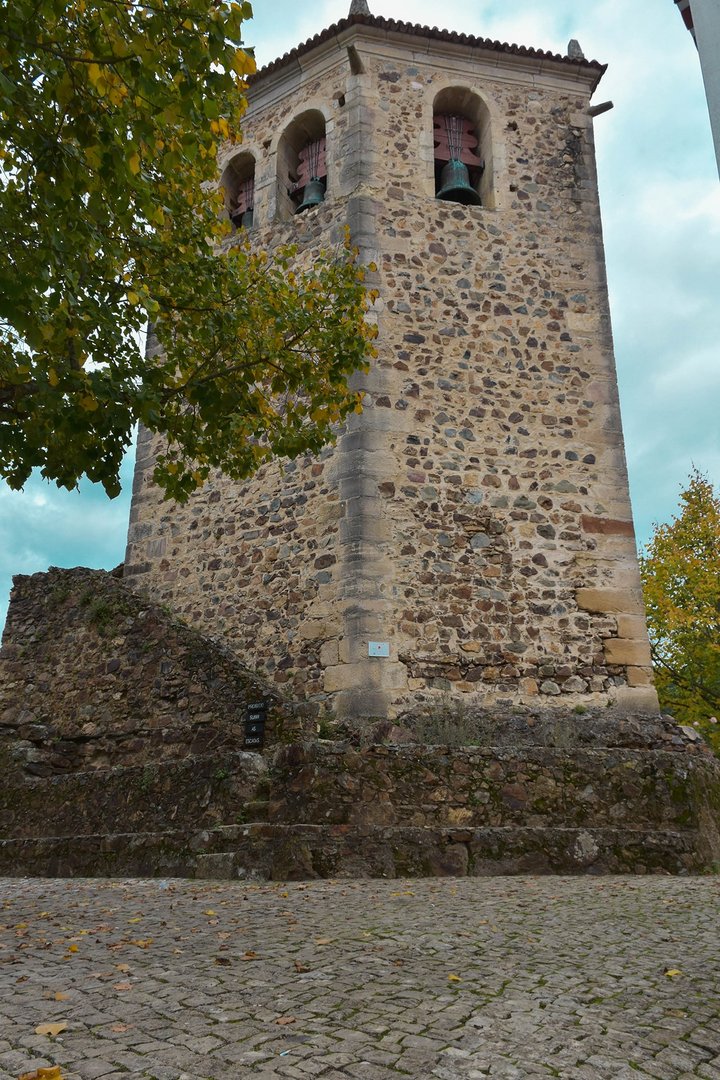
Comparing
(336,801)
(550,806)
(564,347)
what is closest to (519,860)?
(550,806)

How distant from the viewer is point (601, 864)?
788 centimetres

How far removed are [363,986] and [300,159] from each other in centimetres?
1186

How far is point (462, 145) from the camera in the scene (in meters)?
12.2

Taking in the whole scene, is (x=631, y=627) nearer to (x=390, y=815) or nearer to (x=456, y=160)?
(x=390, y=815)

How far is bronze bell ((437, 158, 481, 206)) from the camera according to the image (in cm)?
1152

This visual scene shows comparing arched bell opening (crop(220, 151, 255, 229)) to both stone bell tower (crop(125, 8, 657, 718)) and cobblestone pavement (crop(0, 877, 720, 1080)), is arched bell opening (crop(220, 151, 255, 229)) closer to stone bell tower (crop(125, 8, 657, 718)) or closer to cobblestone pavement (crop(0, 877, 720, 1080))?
stone bell tower (crop(125, 8, 657, 718))

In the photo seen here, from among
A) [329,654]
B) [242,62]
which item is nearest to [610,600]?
[329,654]

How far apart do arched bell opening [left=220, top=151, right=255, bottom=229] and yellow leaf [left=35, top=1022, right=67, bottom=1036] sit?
11.8m

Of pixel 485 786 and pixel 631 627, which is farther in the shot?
pixel 631 627

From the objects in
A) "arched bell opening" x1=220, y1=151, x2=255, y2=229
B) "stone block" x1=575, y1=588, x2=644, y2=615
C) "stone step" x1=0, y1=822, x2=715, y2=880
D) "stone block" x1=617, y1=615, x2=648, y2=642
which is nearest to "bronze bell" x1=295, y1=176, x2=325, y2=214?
"arched bell opening" x1=220, y1=151, x2=255, y2=229

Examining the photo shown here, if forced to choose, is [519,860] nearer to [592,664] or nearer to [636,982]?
[592,664]

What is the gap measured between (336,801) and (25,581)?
6516mm

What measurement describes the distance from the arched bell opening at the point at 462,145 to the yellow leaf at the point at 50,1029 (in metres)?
10.9

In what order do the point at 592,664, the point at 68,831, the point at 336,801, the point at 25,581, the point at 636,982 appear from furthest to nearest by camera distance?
1. the point at 25,581
2. the point at 592,664
3. the point at 68,831
4. the point at 336,801
5. the point at 636,982
